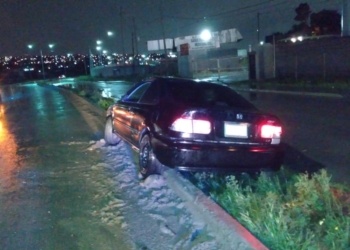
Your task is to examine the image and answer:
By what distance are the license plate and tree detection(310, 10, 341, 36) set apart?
69.9 metres

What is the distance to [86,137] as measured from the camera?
11664 millimetres

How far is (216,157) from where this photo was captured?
609 centimetres

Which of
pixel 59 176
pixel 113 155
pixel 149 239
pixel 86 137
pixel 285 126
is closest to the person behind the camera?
pixel 149 239

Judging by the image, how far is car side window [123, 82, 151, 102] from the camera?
809 cm

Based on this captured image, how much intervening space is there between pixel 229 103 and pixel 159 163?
139 cm

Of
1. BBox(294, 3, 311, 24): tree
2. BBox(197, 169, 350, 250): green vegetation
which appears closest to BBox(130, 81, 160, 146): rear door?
BBox(197, 169, 350, 250): green vegetation

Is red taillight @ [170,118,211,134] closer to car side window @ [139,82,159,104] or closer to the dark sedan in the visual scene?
the dark sedan

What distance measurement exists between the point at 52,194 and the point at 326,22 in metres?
74.0

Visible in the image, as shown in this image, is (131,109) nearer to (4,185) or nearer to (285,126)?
(4,185)

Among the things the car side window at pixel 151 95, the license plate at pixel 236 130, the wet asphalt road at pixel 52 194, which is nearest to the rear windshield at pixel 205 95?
the car side window at pixel 151 95

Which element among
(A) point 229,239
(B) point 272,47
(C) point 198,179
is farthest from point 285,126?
(B) point 272,47

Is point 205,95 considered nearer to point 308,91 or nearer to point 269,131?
point 269,131

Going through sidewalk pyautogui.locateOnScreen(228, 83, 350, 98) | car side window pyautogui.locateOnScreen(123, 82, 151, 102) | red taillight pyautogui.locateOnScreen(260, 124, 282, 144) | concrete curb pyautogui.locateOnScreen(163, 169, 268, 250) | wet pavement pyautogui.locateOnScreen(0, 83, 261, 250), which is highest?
car side window pyautogui.locateOnScreen(123, 82, 151, 102)

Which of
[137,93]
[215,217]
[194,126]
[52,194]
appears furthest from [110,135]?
[215,217]
